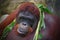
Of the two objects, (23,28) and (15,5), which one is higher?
(15,5)

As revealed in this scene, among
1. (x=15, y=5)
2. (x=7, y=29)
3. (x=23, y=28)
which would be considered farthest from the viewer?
(x=15, y=5)

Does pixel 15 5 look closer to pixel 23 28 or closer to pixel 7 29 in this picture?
pixel 7 29

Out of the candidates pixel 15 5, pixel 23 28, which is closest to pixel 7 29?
pixel 23 28

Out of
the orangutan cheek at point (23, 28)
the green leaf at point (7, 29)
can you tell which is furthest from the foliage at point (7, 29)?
the orangutan cheek at point (23, 28)

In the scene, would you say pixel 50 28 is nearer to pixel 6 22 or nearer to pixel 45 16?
pixel 45 16

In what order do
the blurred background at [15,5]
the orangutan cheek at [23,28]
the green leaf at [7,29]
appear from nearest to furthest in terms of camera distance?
1. the orangutan cheek at [23,28]
2. the green leaf at [7,29]
3. the blurred background at [15,5]

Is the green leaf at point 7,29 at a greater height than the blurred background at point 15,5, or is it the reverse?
the blurred background at point 15,5

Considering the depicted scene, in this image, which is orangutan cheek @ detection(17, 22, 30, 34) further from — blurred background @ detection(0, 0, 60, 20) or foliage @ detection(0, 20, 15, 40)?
blurred background @ detection(0, 0, 60, 20)

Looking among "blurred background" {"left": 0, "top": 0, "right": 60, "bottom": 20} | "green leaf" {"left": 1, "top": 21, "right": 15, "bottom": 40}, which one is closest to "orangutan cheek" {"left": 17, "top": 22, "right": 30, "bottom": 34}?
"green leaf" {"left": 1, "top": 21, "right": 15, "bottom": 40}

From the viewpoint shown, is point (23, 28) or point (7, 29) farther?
point (7, 29)

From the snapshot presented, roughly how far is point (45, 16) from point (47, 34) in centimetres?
23

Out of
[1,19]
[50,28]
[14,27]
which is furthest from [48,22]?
[1,19]

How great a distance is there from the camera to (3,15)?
3838mm

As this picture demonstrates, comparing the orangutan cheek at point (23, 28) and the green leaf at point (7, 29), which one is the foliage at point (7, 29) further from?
the orangutan cheek at point (23, 28)
